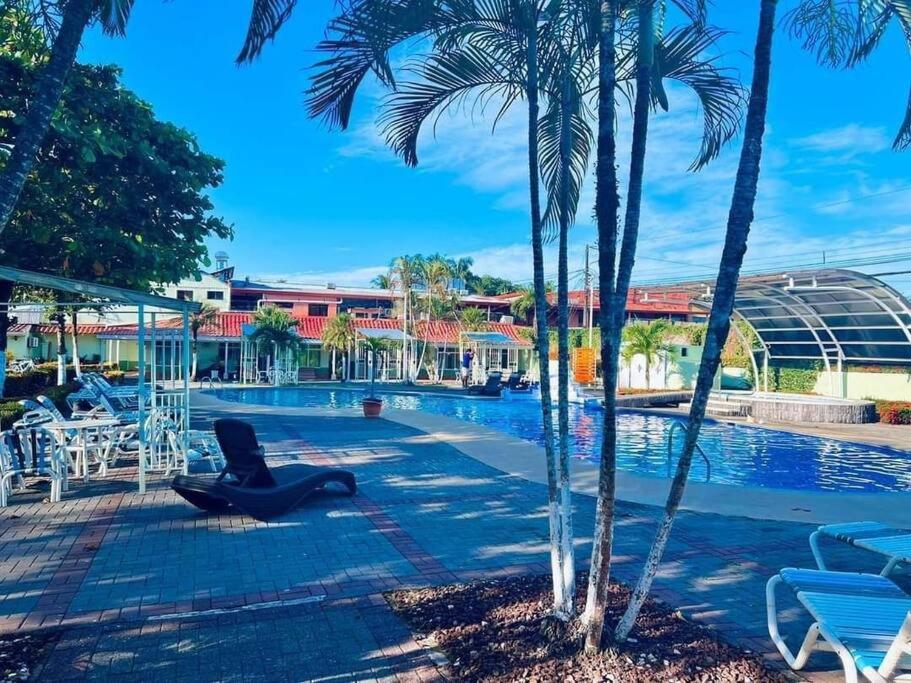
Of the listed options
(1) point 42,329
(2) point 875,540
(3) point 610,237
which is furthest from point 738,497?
(1) point 42,329

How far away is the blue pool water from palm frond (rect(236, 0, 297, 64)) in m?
9.51

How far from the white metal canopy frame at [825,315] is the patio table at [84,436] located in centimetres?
1515

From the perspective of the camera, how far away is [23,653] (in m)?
3.50

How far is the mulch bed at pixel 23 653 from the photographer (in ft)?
10.7

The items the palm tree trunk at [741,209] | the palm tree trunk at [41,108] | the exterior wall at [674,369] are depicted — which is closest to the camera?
the palm tree trunk at [41,108]

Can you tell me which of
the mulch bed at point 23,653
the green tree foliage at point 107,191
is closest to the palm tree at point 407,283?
the green tree foliage at point 107,191

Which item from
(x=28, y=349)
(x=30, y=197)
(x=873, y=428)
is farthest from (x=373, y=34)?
(x=28, y=349)

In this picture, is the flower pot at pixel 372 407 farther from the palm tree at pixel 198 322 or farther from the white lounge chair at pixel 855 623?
the palm tree at pixel 198 322

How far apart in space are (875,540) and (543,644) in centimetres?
260

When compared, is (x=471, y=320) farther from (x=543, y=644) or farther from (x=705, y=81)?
(x=543, y=644)

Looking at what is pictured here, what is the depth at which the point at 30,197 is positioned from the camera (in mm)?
10234

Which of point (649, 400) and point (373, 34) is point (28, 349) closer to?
point (649, 400)

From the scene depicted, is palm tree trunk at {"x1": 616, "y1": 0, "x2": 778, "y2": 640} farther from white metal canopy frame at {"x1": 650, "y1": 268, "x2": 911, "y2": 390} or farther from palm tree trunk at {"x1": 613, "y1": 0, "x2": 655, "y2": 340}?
white metal canopy frame at {"x1": 650, "y1": 268, "x2": 911, "y2": 390}

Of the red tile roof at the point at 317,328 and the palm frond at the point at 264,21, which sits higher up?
the palm frond at the point at 264,21
